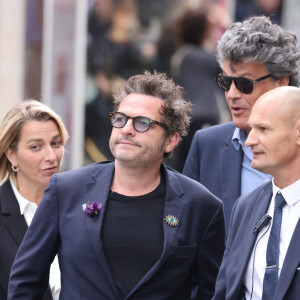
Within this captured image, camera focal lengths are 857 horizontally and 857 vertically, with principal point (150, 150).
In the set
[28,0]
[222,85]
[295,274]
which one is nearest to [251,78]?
[222,85]

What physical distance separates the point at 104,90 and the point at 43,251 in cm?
592

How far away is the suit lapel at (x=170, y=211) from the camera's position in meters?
4.36

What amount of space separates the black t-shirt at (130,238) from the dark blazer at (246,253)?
0.37 m

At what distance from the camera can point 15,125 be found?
570cm

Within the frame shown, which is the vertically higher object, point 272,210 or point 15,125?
point 15,125

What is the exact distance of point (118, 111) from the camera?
462cm

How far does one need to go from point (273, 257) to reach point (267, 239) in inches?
4.9

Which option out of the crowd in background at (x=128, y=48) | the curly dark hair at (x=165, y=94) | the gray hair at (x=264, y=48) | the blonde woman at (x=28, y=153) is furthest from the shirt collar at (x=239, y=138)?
the crowd in background at (x=128, y=48)

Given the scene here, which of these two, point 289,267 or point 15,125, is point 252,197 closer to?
point 289,267

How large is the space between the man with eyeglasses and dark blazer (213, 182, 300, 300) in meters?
0.72

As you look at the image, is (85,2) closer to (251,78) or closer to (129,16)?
(129,16)

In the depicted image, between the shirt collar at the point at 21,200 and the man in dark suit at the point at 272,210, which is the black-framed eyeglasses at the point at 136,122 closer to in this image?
the man in dark suit at the point at 272,210

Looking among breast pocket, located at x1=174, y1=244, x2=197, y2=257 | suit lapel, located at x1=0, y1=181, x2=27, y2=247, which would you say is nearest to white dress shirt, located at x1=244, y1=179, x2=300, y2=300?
breast pocket, located at x1=174, y1=244, x2=197, y2=257

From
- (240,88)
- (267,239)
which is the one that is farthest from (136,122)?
(267,239)
